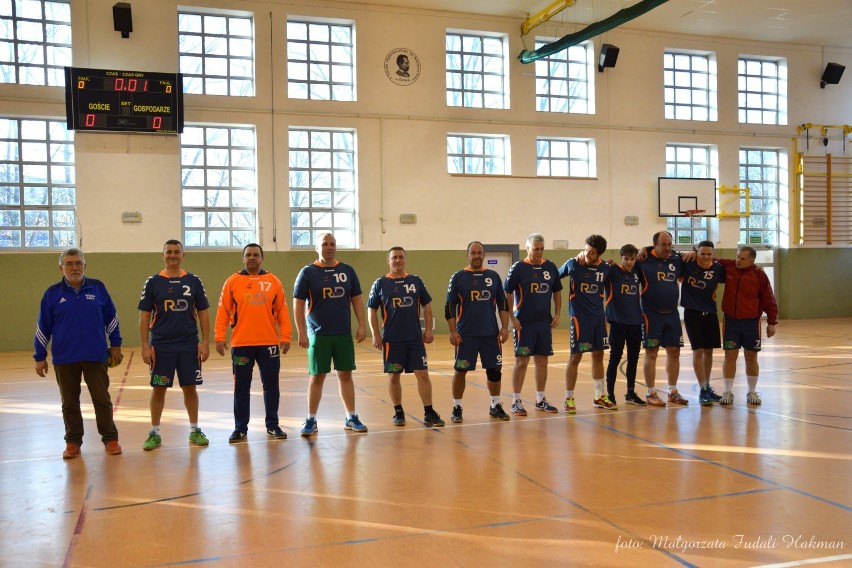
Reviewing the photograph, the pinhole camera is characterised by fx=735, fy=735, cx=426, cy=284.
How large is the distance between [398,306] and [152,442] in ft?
7.92

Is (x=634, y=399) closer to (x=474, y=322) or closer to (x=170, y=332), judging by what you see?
(x=474, y=322)

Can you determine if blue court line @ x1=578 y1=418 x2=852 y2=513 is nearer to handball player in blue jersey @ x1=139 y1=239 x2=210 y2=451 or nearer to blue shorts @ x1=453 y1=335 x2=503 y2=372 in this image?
blue shorts @ x1=453 y1=335 x2=503 y2=372

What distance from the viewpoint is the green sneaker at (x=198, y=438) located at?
6.22m

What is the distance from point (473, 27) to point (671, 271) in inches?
457

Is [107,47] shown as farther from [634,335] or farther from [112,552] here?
[112,552]

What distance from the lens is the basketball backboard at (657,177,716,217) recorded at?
18969mm

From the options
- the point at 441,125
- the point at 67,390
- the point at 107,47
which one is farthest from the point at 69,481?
the point at 441,125

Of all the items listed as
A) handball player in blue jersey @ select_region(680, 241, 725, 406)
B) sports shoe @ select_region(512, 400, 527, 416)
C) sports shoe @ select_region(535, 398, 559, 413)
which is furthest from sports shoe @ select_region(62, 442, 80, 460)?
handball player in blue jersey @ select_region(680, 241, 725, 406)

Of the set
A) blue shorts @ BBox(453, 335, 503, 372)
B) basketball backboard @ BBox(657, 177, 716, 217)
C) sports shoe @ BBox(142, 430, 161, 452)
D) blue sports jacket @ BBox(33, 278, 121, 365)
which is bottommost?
sports shoe @ BBox(142, 430, 161, 452)

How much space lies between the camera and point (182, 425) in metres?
7.08

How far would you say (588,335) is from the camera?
7.51m

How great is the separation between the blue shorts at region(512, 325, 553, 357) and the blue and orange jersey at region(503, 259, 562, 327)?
80 mm

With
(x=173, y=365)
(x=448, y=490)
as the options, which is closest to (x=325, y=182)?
(x=173, y=365)

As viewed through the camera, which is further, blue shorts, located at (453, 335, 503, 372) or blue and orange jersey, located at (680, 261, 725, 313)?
blue and orange jersey, located at (680, 261, 725, 313)
